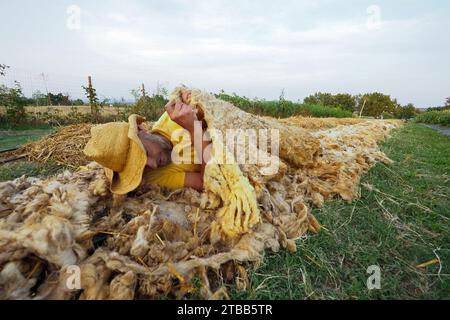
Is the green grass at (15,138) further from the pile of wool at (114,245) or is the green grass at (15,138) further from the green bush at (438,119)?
the green bush at (438,119)

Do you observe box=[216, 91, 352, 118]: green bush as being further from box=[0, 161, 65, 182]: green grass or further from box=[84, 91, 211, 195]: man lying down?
box=[84, 91, 211, 195]: man lying down

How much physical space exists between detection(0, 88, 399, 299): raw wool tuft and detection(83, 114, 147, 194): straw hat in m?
0.12

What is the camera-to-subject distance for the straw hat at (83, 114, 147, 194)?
1.59 meters

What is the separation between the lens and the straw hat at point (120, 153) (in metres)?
1.59

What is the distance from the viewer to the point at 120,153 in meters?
1.64

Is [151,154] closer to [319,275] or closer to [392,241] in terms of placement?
[319,275]

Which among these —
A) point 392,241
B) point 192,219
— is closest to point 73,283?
point 192,219

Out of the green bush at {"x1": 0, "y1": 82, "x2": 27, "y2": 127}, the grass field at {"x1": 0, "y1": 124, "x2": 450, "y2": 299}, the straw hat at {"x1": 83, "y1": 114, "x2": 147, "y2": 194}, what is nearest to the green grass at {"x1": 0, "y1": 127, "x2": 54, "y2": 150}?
the green bush at {"x1": 0, "y1": 82, "x2": 27, "y2": 127}

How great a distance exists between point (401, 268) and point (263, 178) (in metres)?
1.01

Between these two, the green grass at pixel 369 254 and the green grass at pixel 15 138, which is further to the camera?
the green grass at pixel 15 138

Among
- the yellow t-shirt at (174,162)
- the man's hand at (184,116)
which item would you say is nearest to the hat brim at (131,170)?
the yellow t-shirt at (174,162)

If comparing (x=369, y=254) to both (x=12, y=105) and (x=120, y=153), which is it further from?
(x=12, y=105)

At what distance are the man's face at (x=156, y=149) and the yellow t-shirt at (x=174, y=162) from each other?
1.8 inches

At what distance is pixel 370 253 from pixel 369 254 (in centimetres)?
1
